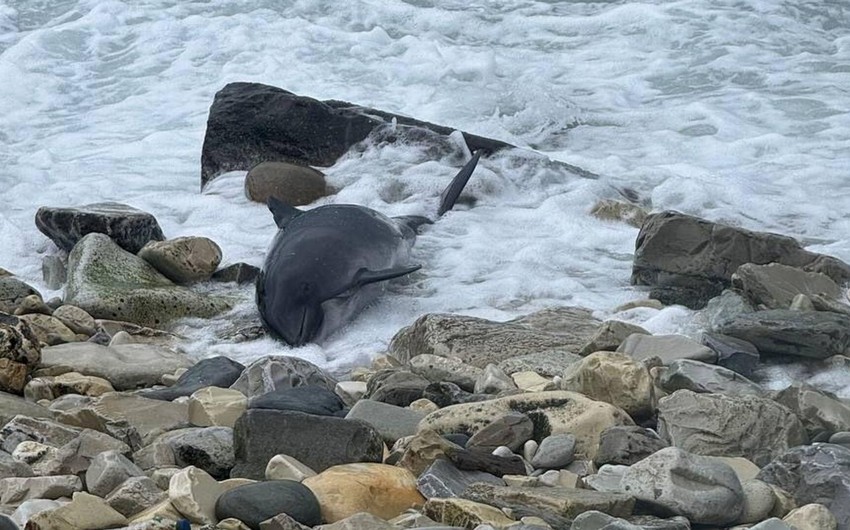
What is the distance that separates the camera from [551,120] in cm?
1010

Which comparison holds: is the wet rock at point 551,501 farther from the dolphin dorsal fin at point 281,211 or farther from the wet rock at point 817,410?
the dolphin dorsal fin at point 281,211

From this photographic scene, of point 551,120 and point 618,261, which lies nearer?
point 618,261

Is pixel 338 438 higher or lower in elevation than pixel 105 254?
higher

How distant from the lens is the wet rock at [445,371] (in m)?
4.97

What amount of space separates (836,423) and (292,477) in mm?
1724

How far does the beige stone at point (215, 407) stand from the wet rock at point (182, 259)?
2355 mm

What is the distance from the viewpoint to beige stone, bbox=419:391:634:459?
4109 mm

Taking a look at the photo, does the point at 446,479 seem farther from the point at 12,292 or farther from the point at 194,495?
the point at 12,292

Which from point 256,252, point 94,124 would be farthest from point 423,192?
point 94,124

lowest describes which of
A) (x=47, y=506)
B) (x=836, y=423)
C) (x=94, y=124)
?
(x=94, y=124)

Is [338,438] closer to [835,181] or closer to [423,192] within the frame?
[423,192]

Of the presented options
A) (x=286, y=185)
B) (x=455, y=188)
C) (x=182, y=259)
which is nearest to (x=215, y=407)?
(x=182, y=259)

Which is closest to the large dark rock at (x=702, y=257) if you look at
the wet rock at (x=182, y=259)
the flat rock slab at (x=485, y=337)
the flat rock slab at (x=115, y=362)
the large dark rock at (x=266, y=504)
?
the flat rock slab at (x=485, y=337)

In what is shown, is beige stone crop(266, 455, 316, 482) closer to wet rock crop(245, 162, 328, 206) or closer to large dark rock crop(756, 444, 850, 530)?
A: large dark rock crop(756, 444, 850, 530)
